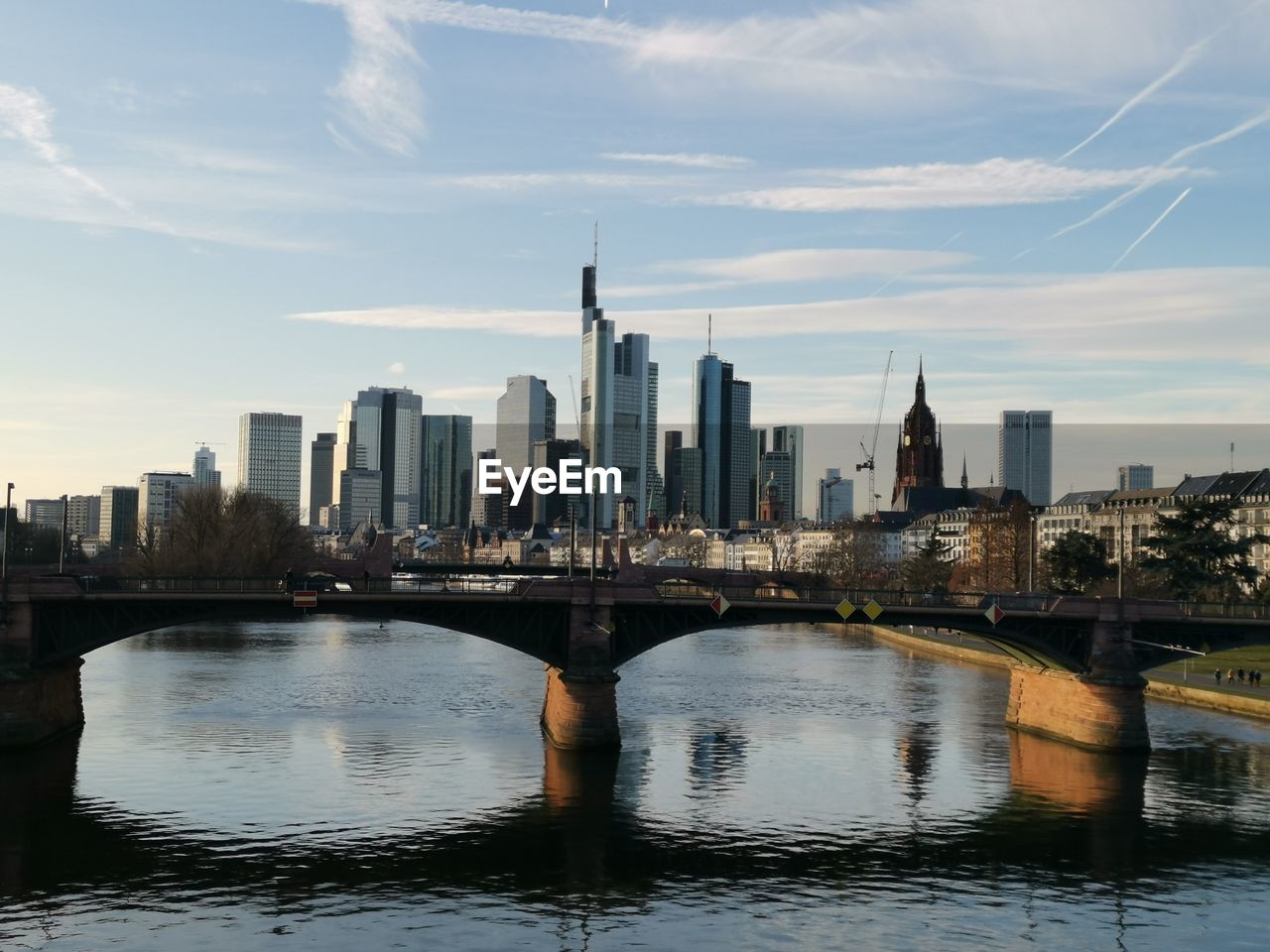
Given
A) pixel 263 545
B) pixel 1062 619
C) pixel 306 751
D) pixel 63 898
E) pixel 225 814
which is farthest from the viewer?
pixel 263 545

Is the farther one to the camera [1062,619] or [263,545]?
[263,545]

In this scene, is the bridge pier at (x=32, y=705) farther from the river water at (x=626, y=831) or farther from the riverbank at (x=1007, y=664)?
the riverbank at (x=1007, y=664)

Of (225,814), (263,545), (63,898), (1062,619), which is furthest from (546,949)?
(263,545)

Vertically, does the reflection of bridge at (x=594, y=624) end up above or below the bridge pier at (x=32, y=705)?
above

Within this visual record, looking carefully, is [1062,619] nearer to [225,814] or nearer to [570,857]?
[570,857]

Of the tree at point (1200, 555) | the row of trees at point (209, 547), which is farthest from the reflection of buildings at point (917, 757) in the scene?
the row of trees at point (209, 547)
